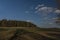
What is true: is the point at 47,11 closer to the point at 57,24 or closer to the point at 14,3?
the point at 57,24

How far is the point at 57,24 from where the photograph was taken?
4258 millimetres

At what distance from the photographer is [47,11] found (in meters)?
4.31

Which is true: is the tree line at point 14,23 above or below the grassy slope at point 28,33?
above

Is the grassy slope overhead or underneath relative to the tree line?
underneath

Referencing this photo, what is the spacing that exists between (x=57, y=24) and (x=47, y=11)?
474 mm

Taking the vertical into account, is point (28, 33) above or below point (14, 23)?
below

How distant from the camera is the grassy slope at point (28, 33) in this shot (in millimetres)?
4121

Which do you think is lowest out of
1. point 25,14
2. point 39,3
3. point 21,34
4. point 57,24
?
point 21,34

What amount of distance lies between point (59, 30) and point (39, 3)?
968 millimetres

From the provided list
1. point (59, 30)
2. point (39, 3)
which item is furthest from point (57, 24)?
point (39, 3)

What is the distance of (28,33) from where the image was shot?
13.7ft

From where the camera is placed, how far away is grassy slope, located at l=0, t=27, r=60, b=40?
162 inches

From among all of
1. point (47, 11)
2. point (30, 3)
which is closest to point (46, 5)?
point (47, 11)

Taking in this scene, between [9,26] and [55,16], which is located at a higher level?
[55,16]
